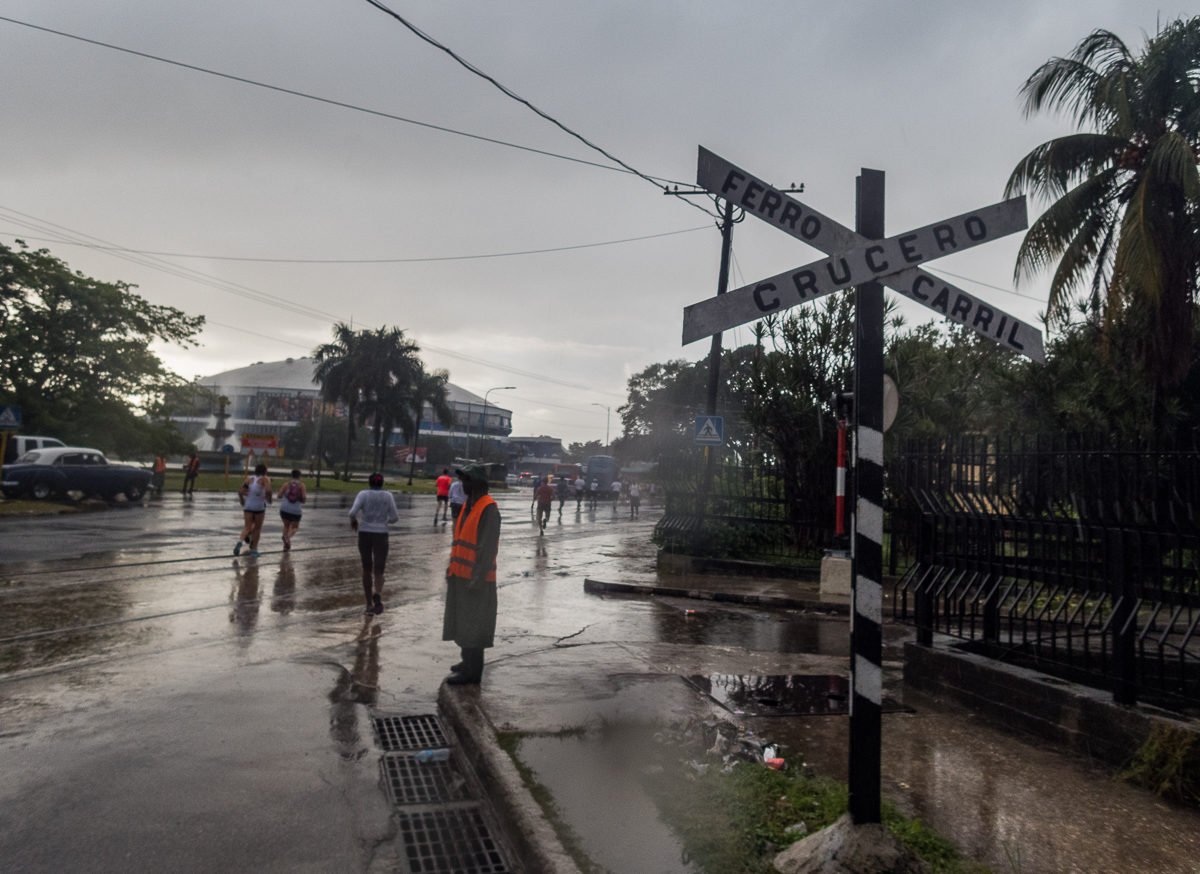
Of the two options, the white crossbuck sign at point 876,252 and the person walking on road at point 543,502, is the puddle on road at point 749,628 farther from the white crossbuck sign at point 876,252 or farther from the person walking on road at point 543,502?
the person walking on road at point 543,502

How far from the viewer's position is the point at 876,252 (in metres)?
3.71

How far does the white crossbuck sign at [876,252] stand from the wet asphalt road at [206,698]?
9.85 ft

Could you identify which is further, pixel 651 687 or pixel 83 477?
pixel 83 477

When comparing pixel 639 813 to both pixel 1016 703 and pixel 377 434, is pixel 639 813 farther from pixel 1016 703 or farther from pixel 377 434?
pixel 377 434

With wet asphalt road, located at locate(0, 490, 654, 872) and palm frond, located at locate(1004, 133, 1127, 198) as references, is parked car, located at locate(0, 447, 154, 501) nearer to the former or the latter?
wet asphalt road, located at locate(0, 490, 654, 872)

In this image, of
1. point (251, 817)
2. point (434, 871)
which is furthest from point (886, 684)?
point (251, 817)

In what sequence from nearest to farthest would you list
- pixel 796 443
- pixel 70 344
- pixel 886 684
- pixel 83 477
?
1. pixel 886 684
2. pixel 796 443
3. pixel 83 477
4. pixel 70 344

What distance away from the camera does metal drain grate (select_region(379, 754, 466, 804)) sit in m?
4.61

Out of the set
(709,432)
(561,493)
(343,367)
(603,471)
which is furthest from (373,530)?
(603,471)

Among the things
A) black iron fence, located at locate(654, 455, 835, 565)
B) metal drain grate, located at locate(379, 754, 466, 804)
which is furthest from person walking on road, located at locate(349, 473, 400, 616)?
black iron fence, located at locate(654, 455, 835, 565)

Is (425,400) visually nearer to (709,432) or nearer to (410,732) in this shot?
(709,432)

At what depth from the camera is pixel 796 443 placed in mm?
16094

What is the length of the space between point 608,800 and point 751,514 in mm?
11947

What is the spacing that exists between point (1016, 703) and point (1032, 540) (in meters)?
1.08
